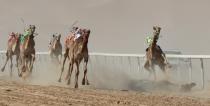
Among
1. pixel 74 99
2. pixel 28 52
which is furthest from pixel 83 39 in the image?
pixel 74 99

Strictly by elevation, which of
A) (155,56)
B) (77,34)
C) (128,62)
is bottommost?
(128,62)

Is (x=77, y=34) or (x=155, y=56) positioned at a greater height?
(x=77, y=34)

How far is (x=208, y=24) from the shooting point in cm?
5962

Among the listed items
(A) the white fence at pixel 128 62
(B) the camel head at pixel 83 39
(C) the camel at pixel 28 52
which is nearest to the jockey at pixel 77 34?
(B) the camel head at pixel 83 39

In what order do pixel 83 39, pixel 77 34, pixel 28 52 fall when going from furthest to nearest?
1. pixel 28 52
2. pixel 77 34
3. pixel 83 39

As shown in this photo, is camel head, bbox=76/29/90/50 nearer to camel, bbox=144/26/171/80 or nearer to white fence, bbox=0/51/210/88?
camel, bbox=144/26/171/80

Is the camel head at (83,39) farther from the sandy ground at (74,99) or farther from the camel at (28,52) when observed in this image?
the camel at (28,52)

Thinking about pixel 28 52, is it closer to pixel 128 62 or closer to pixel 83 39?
pixel 83 39

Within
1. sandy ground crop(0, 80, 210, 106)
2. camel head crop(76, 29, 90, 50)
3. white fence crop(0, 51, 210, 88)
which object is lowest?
sandy ground crop(0, 80, 210, 106)

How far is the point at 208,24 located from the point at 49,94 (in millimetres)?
46248

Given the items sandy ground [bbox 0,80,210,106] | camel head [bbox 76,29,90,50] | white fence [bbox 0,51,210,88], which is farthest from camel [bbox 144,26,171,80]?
sandy ground [bbox 0,80,210,106]

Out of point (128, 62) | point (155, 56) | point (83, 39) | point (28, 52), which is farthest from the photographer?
point (128, 62)

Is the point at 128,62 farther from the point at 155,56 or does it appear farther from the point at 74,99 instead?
the point at 74,99

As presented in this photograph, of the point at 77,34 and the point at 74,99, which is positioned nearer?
the point at 74,99
